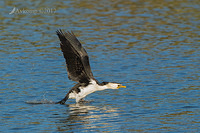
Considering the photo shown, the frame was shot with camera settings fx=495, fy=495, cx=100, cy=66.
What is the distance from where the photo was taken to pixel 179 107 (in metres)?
13.8

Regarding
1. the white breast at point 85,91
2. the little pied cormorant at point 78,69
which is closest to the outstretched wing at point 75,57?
the little pied cormorant at point 78,69

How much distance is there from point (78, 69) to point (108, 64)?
519 centimetres

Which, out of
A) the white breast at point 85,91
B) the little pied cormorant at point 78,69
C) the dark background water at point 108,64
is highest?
the little pied cormorant at point 78,69

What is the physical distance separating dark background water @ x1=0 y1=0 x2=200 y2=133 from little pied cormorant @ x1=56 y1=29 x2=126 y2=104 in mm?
451

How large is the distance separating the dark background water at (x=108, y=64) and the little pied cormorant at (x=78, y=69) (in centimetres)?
45

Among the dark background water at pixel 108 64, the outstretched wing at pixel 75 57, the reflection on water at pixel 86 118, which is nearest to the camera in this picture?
the reflection on water at pixel 86 118

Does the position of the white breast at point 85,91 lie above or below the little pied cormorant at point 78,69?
below

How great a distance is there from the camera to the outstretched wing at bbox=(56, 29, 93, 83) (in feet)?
45.3

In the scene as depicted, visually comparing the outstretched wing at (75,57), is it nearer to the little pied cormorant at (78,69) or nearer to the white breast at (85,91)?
the little pied cormorant at (78,69)

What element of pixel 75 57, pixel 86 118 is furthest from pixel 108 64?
pixel 86 118

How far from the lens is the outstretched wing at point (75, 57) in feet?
45.3

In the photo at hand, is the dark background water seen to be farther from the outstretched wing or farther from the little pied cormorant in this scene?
the outstretched wing

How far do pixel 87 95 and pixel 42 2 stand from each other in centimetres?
1934

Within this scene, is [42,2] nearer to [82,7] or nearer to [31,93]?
[82,7]
